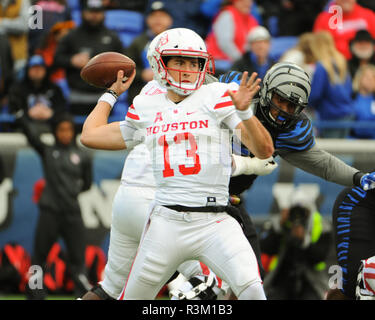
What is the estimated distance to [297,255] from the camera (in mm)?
8469

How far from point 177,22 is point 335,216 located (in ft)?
17.0

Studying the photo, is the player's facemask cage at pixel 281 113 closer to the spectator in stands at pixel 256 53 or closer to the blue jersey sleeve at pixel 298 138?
the blue jersey sleeve at pixel 298 138

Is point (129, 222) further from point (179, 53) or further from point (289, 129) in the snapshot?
point (179, 53)

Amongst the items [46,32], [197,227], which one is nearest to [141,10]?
[46,32]

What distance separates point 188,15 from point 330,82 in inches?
89.4

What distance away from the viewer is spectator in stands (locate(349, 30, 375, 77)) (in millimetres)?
10031

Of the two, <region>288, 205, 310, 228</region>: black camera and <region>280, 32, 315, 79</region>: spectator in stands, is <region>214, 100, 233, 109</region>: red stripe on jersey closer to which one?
<region>288, 205, 310, 228</region>: black camera

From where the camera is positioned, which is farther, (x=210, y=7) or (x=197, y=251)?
(x=210, y=7)

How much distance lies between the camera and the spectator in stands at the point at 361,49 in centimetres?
1003

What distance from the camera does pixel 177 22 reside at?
34.5 ft

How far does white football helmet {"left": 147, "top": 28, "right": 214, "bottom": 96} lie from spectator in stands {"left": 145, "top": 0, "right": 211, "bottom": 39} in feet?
18.1

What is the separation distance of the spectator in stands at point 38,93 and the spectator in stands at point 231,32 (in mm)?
2073

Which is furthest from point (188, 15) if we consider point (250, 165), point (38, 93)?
point (250, 165)

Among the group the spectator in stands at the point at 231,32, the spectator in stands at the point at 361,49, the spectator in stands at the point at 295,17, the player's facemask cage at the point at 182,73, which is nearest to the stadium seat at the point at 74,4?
the spectator in stands at the point at 231,32
